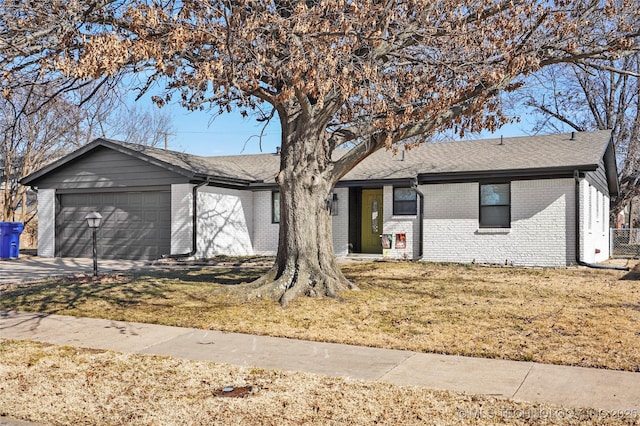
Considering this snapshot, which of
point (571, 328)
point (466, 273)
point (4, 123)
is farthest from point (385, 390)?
point (4, 123)

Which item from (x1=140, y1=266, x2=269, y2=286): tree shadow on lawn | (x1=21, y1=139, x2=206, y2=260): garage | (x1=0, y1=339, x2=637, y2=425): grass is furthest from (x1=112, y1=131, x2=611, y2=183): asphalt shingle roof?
(x1=0, y1=339, x2=637, y2=425): grass

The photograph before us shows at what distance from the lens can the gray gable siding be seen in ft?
65.1

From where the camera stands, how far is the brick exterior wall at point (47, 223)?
21.5 metres

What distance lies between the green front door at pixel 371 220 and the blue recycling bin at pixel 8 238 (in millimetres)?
12011

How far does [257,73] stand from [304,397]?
5267 mm

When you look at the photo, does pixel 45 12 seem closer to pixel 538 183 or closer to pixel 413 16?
pixel 413 16

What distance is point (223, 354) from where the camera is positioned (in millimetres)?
6898

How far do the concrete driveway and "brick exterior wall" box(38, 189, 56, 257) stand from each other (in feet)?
1.56

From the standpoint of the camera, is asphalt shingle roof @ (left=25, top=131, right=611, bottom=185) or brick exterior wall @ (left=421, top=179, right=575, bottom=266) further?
asphalt shingle roof @ (left=25, top=131, right=611, bottom=185)

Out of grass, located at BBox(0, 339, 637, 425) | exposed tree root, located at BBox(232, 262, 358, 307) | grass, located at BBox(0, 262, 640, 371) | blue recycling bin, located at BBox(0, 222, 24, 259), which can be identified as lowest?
grass, located at BBox(0, 339, 637, 425)

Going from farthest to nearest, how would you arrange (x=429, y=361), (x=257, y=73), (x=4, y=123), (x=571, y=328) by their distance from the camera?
(x=4, y=123), (x=257, y=73), (x=571, y=328), (x=429, y=361)

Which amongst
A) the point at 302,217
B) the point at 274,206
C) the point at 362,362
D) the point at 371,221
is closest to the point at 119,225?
the point at 274,206

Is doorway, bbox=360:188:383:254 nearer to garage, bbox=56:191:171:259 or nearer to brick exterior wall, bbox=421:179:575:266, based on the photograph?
brick exterior wall, bbox=421:179:575:266

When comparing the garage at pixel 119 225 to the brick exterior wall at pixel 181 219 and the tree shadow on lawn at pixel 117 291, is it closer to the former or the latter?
the brick exterior wall at pixel 181 219
